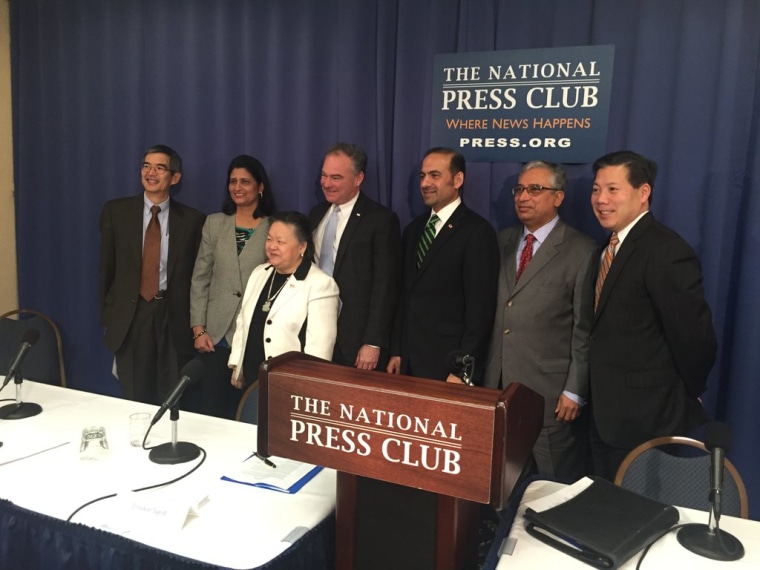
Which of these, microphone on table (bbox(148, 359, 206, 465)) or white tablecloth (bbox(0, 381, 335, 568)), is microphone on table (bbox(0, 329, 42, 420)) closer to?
white tablecloth (bbox(0, 381, 335, 568))

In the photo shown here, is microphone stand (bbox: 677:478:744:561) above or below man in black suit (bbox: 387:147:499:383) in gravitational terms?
below

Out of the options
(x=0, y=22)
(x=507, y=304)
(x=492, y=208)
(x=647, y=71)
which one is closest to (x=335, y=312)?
(x=507, y=304)

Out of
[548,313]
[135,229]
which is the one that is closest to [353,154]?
[548,313]

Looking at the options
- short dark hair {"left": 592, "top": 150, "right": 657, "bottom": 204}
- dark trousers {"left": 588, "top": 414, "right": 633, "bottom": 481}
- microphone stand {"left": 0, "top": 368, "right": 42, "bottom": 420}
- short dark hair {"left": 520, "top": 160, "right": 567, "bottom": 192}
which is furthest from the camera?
short dark hair {"left": 520, "top": 160, "right": 567, "bottom": 192}

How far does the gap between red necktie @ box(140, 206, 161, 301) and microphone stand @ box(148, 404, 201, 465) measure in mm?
1467

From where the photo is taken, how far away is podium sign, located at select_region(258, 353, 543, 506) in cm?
108

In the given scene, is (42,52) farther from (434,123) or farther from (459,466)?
(459,466)

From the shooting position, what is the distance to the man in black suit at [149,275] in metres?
3.07

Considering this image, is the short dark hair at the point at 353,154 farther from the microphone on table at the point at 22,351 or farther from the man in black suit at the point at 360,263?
the microphone on table at the point at 22,351

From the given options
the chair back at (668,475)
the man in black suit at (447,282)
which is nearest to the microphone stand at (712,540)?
the chair back at (668,475)

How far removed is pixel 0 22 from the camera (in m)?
3.76

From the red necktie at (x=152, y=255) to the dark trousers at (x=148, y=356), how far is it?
0.24ft

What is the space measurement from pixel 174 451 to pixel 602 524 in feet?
3.73

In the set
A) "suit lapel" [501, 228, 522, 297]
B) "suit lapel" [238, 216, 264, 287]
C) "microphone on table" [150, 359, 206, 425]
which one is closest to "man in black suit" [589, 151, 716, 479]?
"suit lapel" [501, 228, 522, 297]
